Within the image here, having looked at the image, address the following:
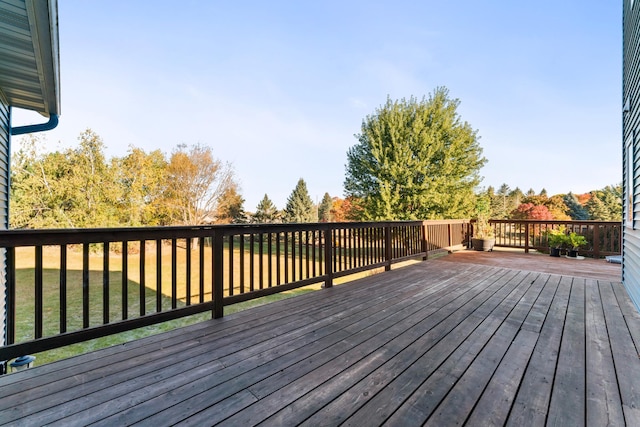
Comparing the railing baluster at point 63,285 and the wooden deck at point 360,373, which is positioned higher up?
the railing baluster at point 63,285

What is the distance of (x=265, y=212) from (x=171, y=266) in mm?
18021

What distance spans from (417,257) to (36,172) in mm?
14634

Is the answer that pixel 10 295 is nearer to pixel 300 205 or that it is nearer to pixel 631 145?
pixel 631 145

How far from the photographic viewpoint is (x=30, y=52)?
2145mm

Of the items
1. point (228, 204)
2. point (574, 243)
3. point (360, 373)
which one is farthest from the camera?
point (228, 204)

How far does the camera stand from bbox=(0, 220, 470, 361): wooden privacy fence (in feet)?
5.24

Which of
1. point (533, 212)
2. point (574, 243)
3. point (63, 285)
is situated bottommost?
point (574, 243)

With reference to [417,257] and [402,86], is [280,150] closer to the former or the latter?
[402,86]

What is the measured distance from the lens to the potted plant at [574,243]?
5.98m

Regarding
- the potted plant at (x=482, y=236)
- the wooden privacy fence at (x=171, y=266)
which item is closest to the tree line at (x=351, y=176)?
the wooden privacy fence at (x=171, y=266)

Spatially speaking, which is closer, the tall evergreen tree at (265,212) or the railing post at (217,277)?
the railing post at (217,277)

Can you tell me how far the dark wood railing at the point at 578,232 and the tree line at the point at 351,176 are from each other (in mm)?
4388

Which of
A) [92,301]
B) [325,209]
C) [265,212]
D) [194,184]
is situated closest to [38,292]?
[92,301]

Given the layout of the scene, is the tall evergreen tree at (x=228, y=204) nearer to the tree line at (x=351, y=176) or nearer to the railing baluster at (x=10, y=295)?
the tree line at (x=351, y=176)
